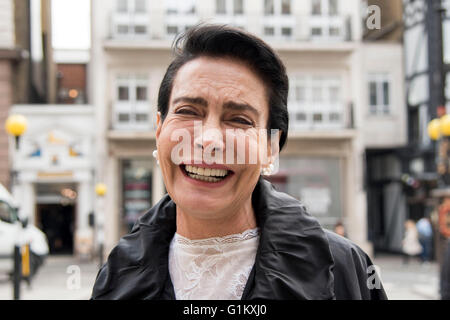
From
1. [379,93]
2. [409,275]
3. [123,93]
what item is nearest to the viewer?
[409,275]

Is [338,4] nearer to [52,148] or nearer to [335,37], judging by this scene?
[335,37]

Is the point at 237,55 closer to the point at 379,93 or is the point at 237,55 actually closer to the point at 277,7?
the point at 277,7

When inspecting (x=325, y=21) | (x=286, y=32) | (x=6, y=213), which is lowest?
(x=6, y=213)

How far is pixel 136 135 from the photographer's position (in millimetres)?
18453

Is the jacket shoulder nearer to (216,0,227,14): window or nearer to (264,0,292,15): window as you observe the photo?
(216,0,227,14): window

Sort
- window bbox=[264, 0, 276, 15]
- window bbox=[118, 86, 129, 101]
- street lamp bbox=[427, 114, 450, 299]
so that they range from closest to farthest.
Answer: street lamp bbox=[427, 114, 450, 299], window bbox=[118, 86, 129, 101], window bbox=[264, 0, 276, 15]

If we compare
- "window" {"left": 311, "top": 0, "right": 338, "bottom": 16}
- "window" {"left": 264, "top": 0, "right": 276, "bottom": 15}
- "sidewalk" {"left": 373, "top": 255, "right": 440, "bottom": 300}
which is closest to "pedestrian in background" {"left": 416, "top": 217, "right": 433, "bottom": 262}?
"sidewalk" {"left": 373, "top": 255, "right": 440, "bottom": 300}

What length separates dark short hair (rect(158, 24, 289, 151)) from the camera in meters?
1.55

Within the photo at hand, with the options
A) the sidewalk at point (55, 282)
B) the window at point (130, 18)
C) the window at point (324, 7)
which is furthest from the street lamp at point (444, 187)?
the window at point (130, 18)

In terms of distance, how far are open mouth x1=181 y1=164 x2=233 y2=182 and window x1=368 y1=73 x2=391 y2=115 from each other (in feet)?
66.5

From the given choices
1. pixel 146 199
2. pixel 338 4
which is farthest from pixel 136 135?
pixel 338 4

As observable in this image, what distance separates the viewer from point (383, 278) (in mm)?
13461

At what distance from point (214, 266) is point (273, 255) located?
194mm

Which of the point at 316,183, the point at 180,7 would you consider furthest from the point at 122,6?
the point at 316,183
